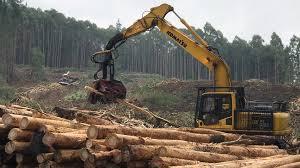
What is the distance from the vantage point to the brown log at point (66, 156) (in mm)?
7727

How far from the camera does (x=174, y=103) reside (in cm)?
3281

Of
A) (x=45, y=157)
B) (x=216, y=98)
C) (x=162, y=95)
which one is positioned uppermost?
(x=216, y=98)

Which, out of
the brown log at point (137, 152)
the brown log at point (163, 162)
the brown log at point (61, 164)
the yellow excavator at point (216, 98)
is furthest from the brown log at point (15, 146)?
the yellow excavator at point (216, 98)

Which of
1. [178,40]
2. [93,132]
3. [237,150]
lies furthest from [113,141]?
[178,40]

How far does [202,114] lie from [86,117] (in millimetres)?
3283

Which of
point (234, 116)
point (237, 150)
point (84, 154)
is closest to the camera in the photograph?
point (84, 154)

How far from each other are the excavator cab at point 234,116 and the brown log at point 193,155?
9.68 ft

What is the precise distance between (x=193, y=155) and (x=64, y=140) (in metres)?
2.35

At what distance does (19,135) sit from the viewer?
8125 millimetres

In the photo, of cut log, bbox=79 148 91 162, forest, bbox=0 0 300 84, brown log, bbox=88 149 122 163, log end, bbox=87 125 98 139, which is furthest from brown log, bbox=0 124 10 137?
forest, bbox=0 0 300 84

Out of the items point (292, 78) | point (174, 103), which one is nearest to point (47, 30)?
point (292, 78)

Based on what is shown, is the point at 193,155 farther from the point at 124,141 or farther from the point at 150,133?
the point at 124,141

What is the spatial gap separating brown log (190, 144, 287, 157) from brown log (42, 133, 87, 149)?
2.31 metres

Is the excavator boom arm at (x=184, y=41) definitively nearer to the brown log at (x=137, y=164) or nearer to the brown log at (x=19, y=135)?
the brown log at (x=137, y=164)
